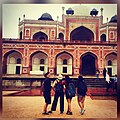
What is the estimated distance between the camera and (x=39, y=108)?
4352 mm

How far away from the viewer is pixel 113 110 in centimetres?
431

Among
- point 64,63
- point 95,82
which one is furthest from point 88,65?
point 64,63

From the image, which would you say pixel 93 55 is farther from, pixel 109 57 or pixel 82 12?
pixel 82 12

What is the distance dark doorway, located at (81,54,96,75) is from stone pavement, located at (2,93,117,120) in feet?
1.90

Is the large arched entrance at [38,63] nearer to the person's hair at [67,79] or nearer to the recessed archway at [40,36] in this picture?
the recessed archway at [40,36]

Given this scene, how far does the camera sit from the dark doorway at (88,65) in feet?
15.5

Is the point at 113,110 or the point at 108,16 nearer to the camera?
the point at 113,110

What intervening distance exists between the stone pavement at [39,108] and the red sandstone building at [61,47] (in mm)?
589

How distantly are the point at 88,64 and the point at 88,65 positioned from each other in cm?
5

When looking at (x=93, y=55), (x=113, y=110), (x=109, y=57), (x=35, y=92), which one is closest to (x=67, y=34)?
(x=93, y=55)

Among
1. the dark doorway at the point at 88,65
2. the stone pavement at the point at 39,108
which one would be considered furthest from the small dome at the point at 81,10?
the stone pavement at the point at 39,108

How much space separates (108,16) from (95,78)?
4.57ft

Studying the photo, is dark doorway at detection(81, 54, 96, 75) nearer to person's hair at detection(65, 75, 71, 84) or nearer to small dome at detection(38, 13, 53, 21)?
person's hair at detection(65, 75, 71, 84)

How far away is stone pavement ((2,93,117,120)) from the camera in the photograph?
4266mm
